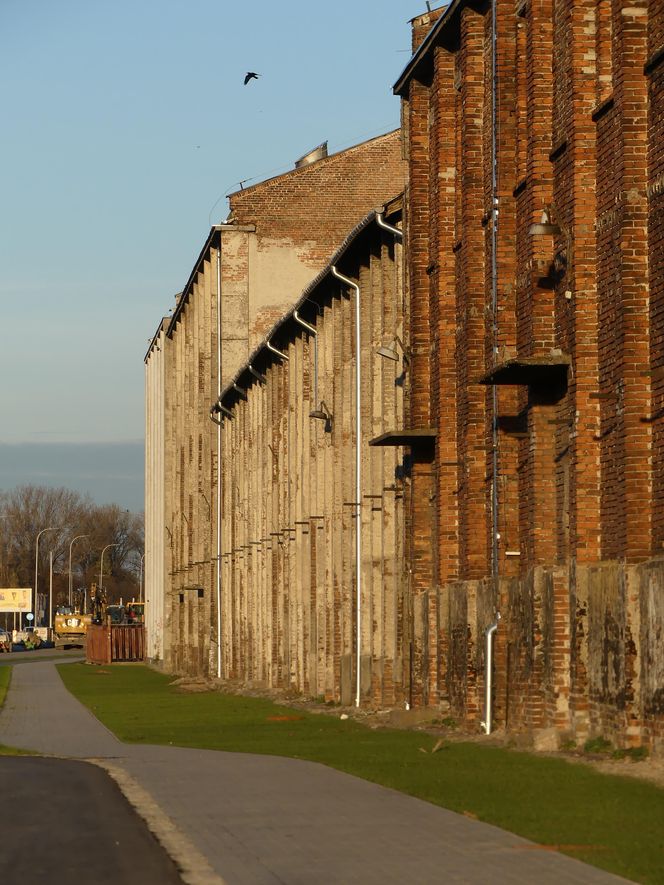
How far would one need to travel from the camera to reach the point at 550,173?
21.6m

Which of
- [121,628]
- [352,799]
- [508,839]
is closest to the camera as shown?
[508,839]

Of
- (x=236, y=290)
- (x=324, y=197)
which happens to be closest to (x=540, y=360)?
(x=324, y=197)

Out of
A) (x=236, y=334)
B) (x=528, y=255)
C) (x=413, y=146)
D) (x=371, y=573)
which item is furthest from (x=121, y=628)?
(x=528, y=255)

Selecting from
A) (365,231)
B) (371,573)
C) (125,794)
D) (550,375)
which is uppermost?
(365,231)

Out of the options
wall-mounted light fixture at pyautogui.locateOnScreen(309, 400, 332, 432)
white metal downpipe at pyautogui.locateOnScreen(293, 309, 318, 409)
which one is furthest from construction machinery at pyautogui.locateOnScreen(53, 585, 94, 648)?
wall-mounted light fixture at pyautogui.locateOnScreen(309, 400, 332, 432)

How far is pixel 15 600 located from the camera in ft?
460

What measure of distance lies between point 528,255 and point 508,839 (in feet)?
39.3

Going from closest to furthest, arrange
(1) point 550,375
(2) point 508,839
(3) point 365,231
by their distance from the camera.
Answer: (2) point 508,839 → (1) point 550,375 → (3) point 365,231

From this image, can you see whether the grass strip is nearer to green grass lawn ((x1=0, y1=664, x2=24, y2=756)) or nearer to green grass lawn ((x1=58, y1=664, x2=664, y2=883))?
green grass lawn ((x1=0, y1=664, x2=24, y2=756))

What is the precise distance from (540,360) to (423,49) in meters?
9.17

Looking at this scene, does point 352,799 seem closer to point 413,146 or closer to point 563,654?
point 563,654

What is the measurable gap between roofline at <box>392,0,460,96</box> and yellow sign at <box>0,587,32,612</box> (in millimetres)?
114089

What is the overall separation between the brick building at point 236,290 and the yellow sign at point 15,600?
228 feet

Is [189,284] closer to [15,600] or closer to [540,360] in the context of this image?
[540,360]
